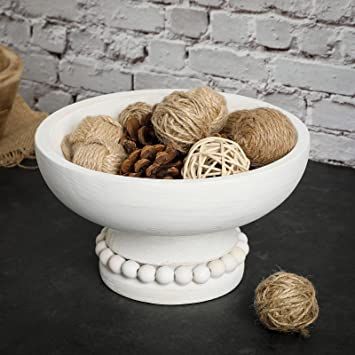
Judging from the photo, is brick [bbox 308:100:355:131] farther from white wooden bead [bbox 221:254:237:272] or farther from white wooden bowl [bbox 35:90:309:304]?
white wooden bead [bbox 221:254:237:272]

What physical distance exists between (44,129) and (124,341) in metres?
0.25

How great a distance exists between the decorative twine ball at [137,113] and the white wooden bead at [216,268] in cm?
19

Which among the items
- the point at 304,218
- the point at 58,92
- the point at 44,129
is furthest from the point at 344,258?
the point at 58,92

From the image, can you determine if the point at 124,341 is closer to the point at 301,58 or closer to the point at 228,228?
the point at 228,228

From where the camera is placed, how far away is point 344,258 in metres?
0.93

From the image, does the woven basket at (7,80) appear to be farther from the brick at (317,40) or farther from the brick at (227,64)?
the brick at (317,40)

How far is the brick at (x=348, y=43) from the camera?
115cm

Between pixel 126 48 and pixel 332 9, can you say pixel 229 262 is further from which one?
pixel 126 48

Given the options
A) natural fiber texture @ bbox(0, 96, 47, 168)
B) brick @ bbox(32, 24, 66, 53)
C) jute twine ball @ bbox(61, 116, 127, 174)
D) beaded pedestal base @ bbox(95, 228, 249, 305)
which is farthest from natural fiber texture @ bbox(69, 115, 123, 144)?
brick @ bbox(32, 24, 66, 53)

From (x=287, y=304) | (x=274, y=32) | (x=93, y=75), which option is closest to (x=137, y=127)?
(x=287, y=304)

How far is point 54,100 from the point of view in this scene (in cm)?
149

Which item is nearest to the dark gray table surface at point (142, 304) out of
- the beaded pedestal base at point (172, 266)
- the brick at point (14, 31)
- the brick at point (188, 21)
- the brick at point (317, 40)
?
the beaded pedestal base at point (172, 266)

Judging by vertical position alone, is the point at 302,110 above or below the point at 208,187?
below

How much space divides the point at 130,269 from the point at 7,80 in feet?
1.37
